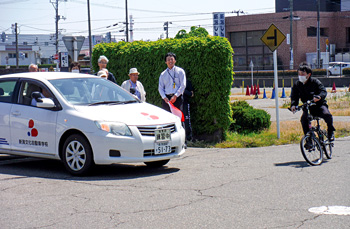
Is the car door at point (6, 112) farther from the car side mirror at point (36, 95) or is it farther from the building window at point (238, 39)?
the building window at point (238, 39)

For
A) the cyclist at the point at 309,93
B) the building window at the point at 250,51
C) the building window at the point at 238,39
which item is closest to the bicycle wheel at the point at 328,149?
the cyclist at the point at 309,93

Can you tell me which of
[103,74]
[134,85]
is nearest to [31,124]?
[103,74]

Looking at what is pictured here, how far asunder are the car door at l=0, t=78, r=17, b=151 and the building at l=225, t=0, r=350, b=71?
186 ft

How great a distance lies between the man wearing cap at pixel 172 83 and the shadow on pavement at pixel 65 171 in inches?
91.4

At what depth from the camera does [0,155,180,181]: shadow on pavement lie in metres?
8.64

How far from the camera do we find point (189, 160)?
33.7ft

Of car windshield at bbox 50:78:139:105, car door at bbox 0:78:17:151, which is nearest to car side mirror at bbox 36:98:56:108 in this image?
car windshield at bbox 50:78:139:105

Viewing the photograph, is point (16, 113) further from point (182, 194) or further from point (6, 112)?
point (182, 194)

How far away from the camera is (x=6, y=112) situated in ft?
31.1

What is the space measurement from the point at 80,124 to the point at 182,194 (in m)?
2.26

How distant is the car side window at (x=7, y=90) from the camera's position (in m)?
9.66

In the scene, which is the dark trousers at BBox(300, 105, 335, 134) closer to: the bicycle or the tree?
the bicycle

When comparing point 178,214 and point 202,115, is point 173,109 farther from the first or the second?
point 178,214

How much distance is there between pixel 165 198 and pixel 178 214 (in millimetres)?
852
